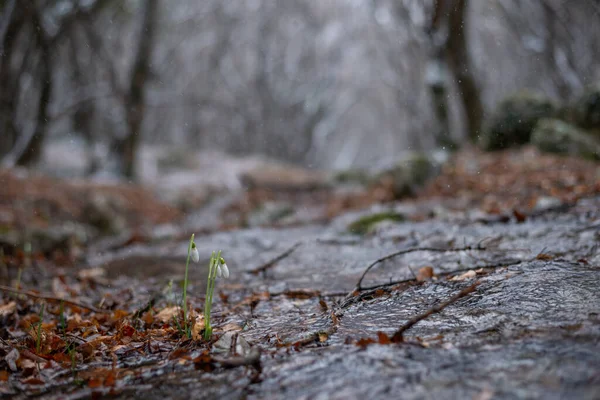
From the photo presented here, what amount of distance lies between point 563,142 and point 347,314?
7909 mm

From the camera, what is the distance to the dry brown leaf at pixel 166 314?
250 centimetres

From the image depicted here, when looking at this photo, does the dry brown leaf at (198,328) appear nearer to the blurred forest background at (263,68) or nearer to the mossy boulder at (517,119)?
the blurred forest background at (263,68)

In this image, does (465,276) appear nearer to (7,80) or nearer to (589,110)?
(589,110)

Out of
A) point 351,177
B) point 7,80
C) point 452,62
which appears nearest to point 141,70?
point 7,80

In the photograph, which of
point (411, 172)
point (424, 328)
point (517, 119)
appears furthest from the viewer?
point (517, 119)

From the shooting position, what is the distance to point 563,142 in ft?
26.9

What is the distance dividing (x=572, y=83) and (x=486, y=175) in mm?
7515

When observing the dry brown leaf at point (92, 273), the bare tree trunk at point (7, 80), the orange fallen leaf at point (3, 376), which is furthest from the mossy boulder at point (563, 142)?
the bare tree trunk at point (7, 80)

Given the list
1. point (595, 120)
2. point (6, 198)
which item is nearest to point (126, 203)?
point (6, 198)

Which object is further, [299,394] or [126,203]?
[126,203]

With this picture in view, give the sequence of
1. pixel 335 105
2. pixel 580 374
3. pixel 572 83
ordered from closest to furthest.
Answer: pixel 580 374 < pixel 572 83 < pixel 335 105

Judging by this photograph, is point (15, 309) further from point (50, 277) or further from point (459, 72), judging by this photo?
point (459, 72)

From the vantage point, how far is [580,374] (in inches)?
49.3

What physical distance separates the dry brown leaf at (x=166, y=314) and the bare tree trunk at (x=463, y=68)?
33.6 feet
